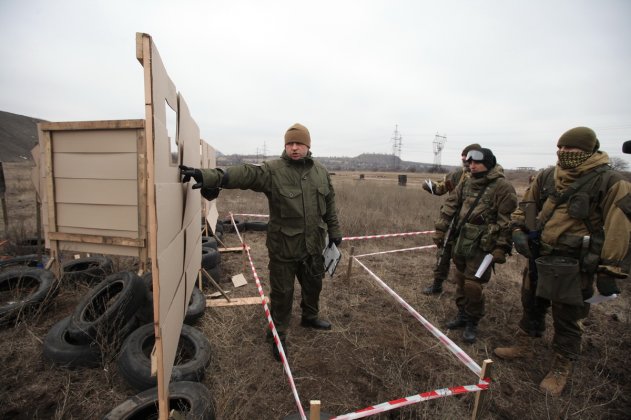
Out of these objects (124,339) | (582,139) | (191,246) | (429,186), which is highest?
(582,139)

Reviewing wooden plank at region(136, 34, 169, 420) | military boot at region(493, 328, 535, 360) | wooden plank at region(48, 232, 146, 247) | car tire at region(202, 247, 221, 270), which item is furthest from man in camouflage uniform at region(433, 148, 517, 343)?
wooden plank at region(48, 232, 146, 247)

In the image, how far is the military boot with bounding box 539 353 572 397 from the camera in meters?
2.64

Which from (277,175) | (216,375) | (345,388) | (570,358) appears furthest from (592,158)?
(216,375)

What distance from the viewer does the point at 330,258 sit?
3.32 meters

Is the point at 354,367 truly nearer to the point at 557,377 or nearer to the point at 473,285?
the point at 473,285

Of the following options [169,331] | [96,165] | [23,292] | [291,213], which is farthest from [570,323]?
[23,292]

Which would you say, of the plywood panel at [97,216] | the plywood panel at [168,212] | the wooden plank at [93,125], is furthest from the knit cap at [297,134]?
the plywood panel at [97,216]

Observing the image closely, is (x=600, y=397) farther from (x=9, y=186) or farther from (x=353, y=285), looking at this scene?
(x=9, y=186)

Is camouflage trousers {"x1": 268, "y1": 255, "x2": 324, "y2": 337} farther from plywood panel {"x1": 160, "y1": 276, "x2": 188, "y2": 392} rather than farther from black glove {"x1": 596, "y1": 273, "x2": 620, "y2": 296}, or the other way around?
black glove {"x1": 596, "y1": 273, "x2": 620, "y2": 296}

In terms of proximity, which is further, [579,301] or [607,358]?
[607,358]

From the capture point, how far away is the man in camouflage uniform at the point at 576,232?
2338mm

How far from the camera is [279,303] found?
301 centimetres

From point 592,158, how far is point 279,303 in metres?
3.24

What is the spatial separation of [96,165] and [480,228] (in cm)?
469
